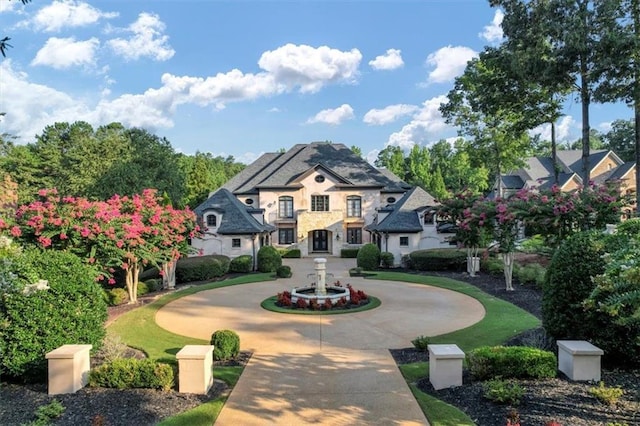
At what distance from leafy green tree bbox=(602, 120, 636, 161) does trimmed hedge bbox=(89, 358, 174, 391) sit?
66.9 meters

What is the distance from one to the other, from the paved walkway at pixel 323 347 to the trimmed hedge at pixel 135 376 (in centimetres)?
129

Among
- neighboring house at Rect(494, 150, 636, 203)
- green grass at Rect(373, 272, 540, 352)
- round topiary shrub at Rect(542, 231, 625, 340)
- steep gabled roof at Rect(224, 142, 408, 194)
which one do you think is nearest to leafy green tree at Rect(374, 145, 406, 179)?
neighboring house at Rect(494, 150, 636, 203)

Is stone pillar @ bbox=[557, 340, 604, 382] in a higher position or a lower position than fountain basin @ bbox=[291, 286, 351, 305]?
higher

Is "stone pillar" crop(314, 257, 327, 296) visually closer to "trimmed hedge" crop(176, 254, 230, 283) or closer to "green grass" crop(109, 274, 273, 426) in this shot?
"green grass" crop(109, 274, 273, 426)

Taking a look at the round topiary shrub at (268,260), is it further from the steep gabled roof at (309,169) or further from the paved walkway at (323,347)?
the steep gabled roof at (309,169)

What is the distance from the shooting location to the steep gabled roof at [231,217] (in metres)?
28.6

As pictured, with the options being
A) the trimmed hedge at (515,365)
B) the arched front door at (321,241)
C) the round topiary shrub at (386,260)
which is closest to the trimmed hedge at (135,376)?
the trimmed hedge at (515,365)

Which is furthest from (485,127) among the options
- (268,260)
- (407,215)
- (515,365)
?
(515,365)

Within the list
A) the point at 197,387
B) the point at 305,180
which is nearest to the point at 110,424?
the point at 197,387

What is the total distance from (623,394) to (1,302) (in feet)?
35.7

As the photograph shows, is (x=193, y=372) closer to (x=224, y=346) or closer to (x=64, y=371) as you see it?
(x=224, y=346)

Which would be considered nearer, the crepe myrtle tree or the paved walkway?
the paved walkway

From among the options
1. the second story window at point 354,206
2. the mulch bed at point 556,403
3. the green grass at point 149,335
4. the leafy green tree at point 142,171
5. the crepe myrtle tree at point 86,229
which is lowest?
the green grass at point 149,335

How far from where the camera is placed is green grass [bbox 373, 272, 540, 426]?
253 inches
